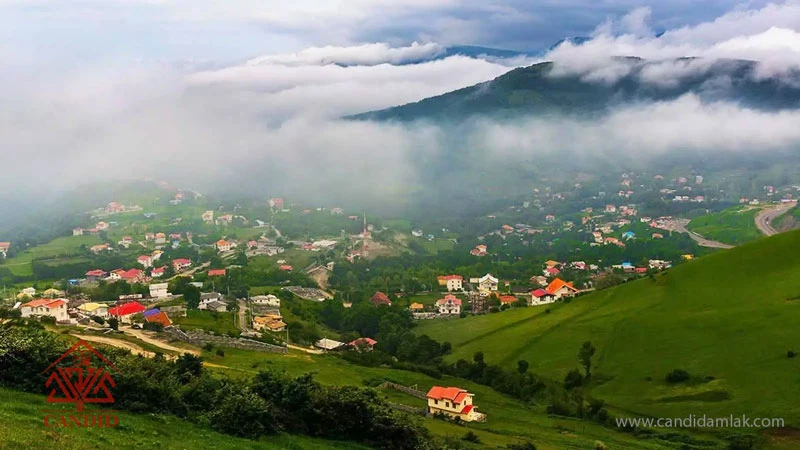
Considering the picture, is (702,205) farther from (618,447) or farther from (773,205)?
(618,447)

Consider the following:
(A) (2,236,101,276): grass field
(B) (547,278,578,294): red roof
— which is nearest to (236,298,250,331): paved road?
(A) (2,236,101,276): grass field

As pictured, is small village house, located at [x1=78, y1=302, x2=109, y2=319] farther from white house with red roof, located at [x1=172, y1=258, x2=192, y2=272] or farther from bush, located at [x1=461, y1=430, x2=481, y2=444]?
bush, located at [x1=461, y1=430, x2=481, y2=444]

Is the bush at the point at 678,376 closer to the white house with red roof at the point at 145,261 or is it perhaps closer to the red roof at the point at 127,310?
the red roof at the point at 127,310

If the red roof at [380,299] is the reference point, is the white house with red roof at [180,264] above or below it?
above

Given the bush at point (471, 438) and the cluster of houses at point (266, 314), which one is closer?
the bush at point (471, 438)

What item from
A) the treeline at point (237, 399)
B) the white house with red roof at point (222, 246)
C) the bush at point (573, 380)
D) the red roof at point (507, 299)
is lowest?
the red roof at point (507, 299)

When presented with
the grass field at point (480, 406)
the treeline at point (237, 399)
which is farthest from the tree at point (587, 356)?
the treeline at point (237, 399)

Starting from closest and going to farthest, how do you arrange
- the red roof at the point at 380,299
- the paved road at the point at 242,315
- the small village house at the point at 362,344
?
the small village house at the point at 362,344 < the paved road at the point at 242,315 < the red roof at the point at 380,299

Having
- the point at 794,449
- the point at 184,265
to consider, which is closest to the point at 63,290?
the point at 184,265
